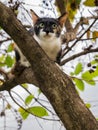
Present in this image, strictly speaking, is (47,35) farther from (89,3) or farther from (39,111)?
(39,111)

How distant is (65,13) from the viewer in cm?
176

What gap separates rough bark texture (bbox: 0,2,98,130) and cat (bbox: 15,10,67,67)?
2.18 feet

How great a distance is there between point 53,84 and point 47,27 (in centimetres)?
74

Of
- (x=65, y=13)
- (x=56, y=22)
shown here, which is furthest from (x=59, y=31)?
(x=65, y=13)

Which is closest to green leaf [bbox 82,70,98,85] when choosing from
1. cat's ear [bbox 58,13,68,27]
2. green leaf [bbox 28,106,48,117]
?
green leaf [bbox 28,106,48,117]

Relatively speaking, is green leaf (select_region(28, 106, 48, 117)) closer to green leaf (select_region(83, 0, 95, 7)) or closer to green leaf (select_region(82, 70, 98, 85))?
green leaf (select_region(82, 70, 98, 85))

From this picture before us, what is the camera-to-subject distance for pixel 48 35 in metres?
1.91

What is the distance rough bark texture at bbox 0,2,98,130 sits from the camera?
1.20 m

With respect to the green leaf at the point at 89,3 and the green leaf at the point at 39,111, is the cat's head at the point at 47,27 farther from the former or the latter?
the green leaf at the point at 39,111

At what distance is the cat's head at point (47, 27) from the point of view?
6.22 feet

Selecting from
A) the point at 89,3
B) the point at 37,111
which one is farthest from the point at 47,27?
the point at 37,111

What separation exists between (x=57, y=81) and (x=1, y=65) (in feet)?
1.88

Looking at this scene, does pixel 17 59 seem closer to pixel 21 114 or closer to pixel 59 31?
pixel 59 31

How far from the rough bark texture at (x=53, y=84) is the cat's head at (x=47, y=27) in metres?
0.67
